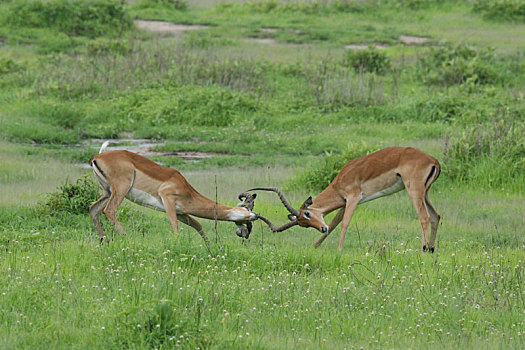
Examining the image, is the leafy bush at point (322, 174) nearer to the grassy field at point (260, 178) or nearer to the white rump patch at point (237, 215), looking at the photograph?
the grassy field at point (260, 178)

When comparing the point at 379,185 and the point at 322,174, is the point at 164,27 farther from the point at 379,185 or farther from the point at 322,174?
the point at 379,185

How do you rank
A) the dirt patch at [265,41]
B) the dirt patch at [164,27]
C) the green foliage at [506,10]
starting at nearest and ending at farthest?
the dirt patch at [265,41]
the dirt patch at [164,27]
the green foliage at [506,10]

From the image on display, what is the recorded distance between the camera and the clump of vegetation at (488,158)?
11.9 m

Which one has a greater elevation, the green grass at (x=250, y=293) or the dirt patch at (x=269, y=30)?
the dirt patch at (x=269, y=30)

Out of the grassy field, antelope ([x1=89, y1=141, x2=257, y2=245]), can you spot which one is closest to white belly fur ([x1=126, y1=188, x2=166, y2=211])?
antelope ([x1=89, y1=141, x2=257, y2=245])

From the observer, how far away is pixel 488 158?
39.5 ft

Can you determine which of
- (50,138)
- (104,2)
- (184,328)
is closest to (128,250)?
(184,328)

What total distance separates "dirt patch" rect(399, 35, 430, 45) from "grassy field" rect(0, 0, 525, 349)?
1.27 feet

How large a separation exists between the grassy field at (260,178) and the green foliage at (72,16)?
0.07 metres

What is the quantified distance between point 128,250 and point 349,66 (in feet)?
50.1

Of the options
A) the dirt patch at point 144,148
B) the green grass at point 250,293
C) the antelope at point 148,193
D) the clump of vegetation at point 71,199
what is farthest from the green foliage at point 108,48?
the antelope at point 148,193

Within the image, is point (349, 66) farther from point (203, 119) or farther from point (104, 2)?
point (104, 2)

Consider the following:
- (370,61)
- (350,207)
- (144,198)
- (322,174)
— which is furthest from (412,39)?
(144,198)

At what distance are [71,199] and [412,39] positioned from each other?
65.7 ft
